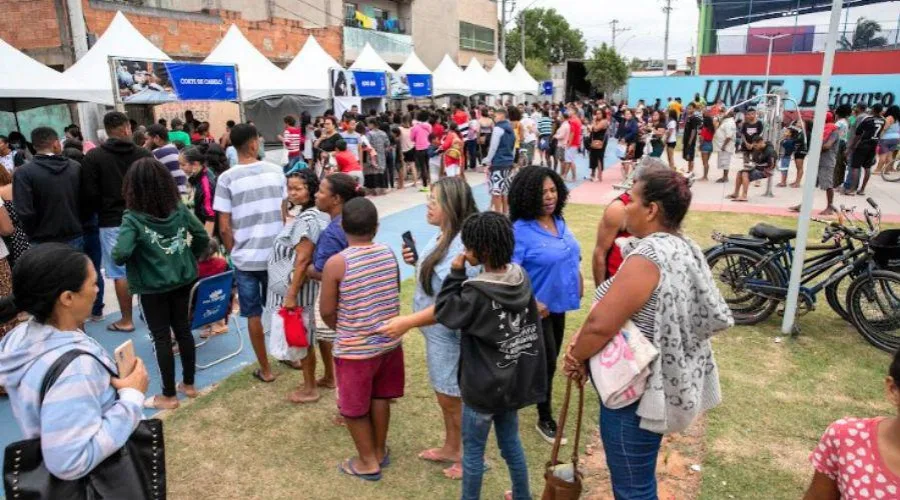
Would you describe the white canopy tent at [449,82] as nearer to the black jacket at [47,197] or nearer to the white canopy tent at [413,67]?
the white canopy tent at [413,67]

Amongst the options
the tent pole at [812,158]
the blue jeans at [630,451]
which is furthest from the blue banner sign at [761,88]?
the blue jeans at [630,451]

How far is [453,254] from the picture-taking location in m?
3.06

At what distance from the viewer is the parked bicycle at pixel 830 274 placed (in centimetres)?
502

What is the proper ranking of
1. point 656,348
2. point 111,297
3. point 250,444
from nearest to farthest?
1. point 656,348
2. point 250,444
3. point 111,297

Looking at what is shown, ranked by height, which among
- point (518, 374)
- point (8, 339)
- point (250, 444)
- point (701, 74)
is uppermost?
point (701, 74)

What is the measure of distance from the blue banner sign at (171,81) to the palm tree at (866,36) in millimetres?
29059

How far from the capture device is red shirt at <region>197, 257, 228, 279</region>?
4840mm

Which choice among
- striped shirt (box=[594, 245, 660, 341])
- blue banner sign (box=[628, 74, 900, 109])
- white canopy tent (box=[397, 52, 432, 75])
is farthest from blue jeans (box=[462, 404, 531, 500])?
blue banner sign (box=[628, 74, 900, 109])

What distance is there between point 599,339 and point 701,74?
103ft

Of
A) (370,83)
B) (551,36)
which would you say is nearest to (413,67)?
(370,83)

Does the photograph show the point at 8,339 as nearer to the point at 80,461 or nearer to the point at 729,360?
the point at 80,461

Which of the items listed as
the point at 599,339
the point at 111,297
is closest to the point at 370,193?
the point at 111,297

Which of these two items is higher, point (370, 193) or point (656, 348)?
point (656, 348)

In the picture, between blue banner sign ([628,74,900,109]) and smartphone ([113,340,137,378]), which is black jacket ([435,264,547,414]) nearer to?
smartphone ([113,340,137,378])
